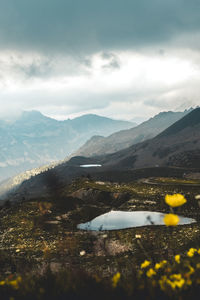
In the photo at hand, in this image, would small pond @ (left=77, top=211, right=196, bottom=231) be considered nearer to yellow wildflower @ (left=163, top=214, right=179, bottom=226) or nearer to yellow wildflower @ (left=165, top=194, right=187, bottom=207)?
yellow wildflower @ (left=165, top=194, right=187, bottom=207)

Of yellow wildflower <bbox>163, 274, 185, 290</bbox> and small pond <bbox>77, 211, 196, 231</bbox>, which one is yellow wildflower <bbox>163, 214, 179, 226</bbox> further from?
small pond <bbox>77, 211, 196, 231</bbox>

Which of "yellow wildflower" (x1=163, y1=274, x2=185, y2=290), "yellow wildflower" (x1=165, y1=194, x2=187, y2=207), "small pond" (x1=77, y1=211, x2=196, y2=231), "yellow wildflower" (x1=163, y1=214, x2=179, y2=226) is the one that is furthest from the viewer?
"small pond" (x1=77, y1=211, x2=196, y2=231)

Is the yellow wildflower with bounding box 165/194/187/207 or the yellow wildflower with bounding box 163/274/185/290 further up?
the yellow wildflower with bounding box 165/194/187/207

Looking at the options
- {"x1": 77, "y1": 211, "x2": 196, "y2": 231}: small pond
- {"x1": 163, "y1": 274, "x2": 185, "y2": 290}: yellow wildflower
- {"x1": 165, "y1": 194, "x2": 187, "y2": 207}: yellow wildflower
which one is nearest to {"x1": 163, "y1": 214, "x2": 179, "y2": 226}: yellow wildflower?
{"x1": 165, "y1": 194, "x2": 187, "y2": 207}: yellow wildflower

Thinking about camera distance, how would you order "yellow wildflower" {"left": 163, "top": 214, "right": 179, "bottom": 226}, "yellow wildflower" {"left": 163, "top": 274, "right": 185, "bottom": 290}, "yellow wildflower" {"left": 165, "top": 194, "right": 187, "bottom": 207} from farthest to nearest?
"yellow wildflower" {"left": 163, "top": 274, "right": 185, "bottom": 290} → "yellow wildflower" {"left": 165, "top": 194, "right": 187, "bottom": 207} → "yellow wildflower" {"left": 163, "top": 214, "right": 179, "bottom": 226}

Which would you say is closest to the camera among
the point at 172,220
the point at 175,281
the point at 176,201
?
the point at 172,220

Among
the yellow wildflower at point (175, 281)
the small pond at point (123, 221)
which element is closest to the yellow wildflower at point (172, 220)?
the yellow wildflower at point (175, 281)

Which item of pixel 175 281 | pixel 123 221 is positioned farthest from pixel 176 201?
pixel 123 221

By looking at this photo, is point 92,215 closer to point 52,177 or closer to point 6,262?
point 6,262

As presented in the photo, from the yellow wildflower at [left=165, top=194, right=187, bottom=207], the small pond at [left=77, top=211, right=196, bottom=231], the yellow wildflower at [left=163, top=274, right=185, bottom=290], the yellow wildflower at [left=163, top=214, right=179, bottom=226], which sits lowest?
the small pond at [left=77, top=211, right=196, bottom=231]

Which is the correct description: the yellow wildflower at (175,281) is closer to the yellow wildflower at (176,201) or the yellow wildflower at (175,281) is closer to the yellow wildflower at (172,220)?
the yellow wildflower at (172,220)

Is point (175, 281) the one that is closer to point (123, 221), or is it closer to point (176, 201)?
point (176, 201)

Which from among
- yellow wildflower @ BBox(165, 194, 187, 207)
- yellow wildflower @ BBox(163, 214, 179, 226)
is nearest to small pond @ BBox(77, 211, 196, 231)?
yellow wildflower @ BBox(165, 194, 187, 207)

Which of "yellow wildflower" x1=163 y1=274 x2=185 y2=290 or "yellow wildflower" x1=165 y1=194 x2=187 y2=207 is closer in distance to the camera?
"yellow wildflower" x1=165 y1=194 x2=187 y2=207
